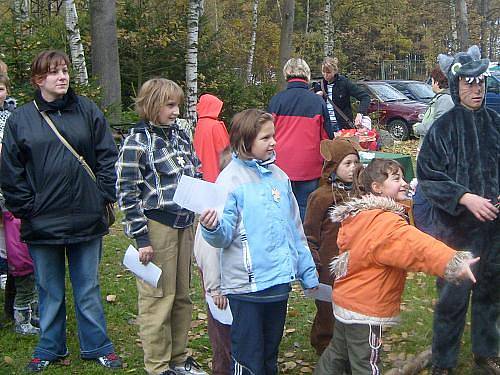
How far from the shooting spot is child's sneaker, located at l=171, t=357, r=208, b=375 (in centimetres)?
464

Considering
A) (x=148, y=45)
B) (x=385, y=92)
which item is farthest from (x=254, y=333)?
→ (x=385, y=92)

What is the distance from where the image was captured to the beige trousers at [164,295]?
171 inches

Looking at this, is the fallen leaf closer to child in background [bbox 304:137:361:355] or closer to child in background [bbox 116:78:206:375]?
child in background [bbox 116:78:206:375]

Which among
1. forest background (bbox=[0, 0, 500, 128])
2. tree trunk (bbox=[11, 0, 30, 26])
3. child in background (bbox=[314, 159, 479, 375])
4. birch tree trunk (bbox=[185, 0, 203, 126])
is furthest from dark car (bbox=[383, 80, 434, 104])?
child in background (bbox=[314, 159, 479, 375])

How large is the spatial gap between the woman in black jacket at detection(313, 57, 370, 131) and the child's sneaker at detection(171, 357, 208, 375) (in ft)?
15.0

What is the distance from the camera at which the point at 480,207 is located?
3.85 meters

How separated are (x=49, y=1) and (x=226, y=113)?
5.59 meters

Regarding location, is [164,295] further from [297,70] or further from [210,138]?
[297,70]

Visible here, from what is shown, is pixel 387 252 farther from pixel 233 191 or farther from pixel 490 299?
pixel 490 299

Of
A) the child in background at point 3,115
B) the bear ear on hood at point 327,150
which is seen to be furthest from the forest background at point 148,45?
the bear ear on hood at point 327,150

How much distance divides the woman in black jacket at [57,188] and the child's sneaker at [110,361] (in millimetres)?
16

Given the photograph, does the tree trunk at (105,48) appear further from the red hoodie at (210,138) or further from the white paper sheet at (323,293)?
the white paper sheet at (323,293)

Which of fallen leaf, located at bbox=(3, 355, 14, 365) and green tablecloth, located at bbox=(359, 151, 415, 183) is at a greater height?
green tablecloth, located at bbox=(359, 151, 415, 183)

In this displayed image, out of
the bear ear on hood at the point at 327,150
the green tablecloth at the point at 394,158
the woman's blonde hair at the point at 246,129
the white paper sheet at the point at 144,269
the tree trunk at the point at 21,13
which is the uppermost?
the tree trunk at the point at 21,13
